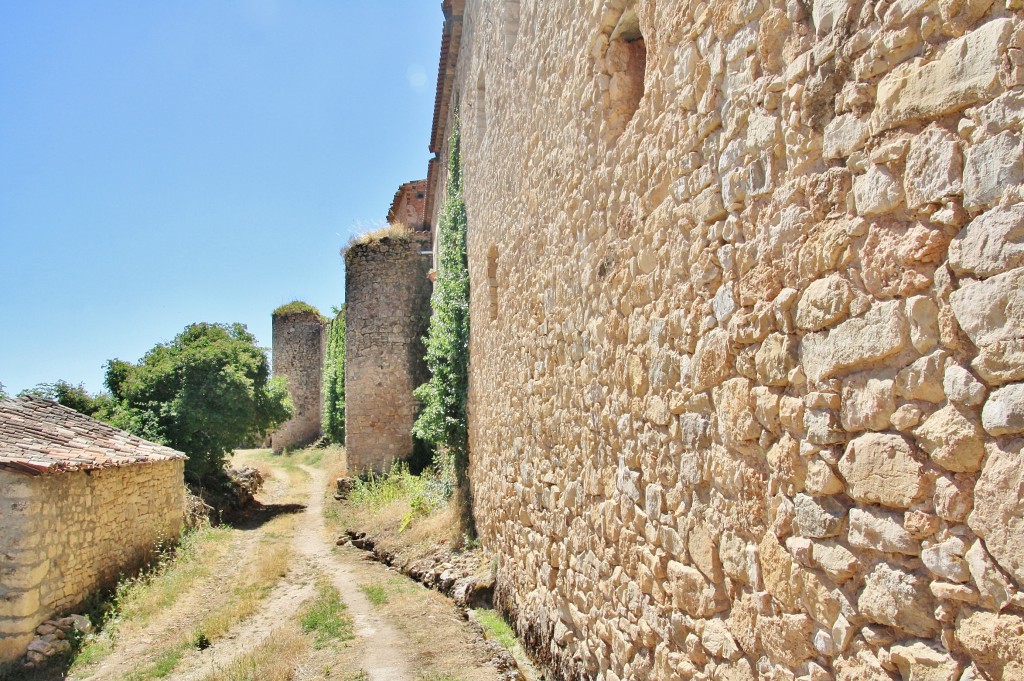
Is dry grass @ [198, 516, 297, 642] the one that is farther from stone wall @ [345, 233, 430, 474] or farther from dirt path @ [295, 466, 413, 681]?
stone wall @ [345, 233, 430, 474]

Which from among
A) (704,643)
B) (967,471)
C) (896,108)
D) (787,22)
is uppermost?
(787,22)

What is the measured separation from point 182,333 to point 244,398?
336cm

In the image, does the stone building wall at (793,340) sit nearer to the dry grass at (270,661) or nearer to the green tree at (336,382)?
the dry grass at (270,661)

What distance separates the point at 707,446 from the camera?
2.88 metres

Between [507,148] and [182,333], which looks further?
[182,333]

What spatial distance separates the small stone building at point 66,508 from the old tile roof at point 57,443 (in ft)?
0.05

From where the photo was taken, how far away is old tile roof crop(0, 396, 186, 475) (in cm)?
776

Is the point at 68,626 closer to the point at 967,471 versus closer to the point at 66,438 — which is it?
the point at 66,438

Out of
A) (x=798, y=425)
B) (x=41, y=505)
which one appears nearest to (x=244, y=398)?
(x=41, y=505)

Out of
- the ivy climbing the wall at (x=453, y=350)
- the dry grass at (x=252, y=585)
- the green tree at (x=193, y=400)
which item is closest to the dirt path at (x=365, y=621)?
the dry grass at (x=252, y=585)

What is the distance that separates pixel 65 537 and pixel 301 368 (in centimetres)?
2200

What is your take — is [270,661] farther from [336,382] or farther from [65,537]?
[336,382]

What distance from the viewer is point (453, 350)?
1020 cm

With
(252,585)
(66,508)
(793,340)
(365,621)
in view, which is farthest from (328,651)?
(793,340)
